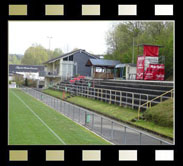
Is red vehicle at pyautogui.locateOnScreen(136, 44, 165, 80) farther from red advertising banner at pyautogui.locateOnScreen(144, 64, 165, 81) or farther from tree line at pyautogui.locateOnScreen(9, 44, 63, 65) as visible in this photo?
tree line at pyautogui.locateOnScreen(9, 44, 63, 65)

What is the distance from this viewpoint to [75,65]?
47.8m

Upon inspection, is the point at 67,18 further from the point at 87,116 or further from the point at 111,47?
the point at 111,47

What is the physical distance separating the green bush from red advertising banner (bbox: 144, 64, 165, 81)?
9614mm

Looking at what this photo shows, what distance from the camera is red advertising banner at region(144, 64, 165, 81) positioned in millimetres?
26844

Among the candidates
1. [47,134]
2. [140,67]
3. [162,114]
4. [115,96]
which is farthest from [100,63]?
[47,134]

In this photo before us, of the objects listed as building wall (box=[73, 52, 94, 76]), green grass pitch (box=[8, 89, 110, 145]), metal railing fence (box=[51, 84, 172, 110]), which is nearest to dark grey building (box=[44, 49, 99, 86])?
building wall (box=[73, 52, 94, 76])

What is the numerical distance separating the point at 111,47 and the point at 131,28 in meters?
4.39

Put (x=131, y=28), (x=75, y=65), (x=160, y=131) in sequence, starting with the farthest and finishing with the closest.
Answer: (x=75, y=65), (x=131, y=28), (x=160, y=131)

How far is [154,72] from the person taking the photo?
89.0ft

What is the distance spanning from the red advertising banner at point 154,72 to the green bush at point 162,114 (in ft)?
31.5

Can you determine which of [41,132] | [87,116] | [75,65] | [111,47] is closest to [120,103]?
[87,116]

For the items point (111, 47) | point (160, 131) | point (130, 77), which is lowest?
point (160, 131)

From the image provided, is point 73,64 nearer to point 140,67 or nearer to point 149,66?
point 140,67

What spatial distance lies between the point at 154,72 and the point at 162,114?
38.2 ft
